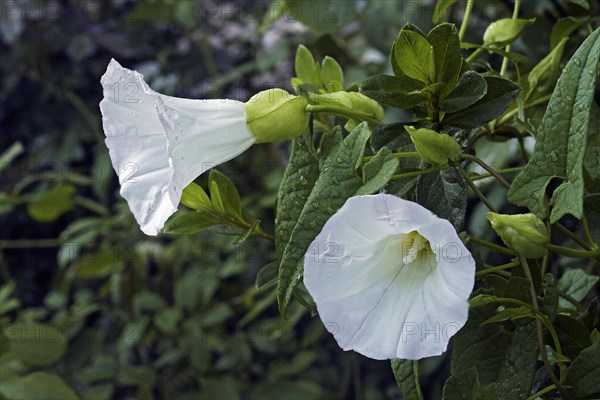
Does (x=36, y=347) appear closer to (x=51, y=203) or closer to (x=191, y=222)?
(x=51, y=203)

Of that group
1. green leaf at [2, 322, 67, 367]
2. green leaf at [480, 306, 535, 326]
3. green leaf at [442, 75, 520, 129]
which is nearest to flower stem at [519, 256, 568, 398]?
green leaf at [480, 306, 535, 326]

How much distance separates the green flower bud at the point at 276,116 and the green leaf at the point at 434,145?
80 mm

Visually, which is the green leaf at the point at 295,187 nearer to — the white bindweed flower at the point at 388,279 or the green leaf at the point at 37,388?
the white bindweed flower at the point at 388,279

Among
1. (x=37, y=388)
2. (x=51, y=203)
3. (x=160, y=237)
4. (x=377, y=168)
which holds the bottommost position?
(x=160, y=237)

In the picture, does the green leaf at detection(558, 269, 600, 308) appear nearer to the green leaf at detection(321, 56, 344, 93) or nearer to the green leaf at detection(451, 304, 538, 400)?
the green leaf at detection(451, 304, 538, 400)

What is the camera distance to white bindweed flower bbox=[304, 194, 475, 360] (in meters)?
0.50

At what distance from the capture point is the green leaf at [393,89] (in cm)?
60

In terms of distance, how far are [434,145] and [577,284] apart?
331 millimetres

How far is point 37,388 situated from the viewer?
996 millimetres

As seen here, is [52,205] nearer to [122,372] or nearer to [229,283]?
[122,372]

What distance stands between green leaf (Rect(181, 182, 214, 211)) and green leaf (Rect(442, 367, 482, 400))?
249mm

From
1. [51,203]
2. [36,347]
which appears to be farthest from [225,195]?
[51,203]

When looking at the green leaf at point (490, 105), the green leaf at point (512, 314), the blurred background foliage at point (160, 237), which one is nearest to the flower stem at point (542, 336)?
the green leaf at point (512, 314)

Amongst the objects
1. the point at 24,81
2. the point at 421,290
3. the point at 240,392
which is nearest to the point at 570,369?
the point at 421,290
